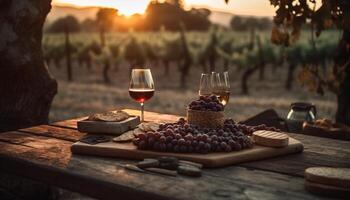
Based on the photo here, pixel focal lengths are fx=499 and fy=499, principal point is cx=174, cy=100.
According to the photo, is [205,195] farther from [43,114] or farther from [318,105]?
[318,105]

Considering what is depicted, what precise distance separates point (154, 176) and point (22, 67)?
2.15 meters

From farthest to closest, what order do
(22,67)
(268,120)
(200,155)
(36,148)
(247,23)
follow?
(247,23)
(268,120)
(22,67)
(36,148)
(200,155)

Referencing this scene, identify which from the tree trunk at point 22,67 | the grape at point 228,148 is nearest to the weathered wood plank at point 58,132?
the grape at point 228,148

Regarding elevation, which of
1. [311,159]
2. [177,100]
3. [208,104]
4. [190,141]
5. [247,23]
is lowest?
[177,100]

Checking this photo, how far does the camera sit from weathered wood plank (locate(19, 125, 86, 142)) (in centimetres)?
257

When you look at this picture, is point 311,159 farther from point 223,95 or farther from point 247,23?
point 247,23

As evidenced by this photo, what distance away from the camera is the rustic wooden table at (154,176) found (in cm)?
171

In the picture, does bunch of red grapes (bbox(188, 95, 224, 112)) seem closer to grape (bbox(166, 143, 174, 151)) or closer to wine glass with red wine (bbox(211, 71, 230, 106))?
wine glass with red wine (bbox(211, 71, 230, 106))

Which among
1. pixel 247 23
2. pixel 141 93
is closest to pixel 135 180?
pixel 141 93

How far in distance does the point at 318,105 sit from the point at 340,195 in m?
11.0

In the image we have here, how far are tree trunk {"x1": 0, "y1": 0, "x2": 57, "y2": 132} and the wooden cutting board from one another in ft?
5.33

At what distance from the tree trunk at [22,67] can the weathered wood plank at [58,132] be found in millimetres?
943

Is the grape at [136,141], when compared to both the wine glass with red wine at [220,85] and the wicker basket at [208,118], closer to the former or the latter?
the wicker basket at [208,118]

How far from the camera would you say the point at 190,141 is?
6.85ft
